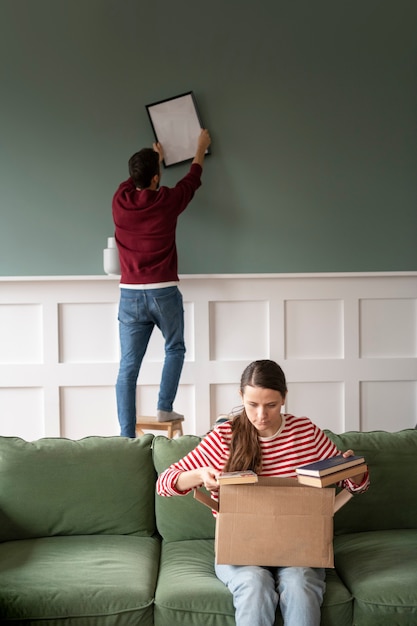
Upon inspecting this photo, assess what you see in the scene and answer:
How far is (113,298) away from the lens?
4.18 metres

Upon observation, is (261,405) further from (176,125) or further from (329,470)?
(176,125)

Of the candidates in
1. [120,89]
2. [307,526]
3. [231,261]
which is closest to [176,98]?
[120,89]

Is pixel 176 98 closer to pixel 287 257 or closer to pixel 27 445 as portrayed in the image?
pixel 287 257

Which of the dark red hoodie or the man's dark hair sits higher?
the man's dark hair

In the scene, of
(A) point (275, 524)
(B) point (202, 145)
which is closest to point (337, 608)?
(A) point (275, 524)

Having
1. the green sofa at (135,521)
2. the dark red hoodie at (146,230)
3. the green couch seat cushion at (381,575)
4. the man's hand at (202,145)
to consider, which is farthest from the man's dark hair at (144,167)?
the green couch seat cushion at (381,575)

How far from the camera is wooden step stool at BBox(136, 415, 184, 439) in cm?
388

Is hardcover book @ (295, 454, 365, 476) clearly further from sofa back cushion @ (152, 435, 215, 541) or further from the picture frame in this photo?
the picture frame

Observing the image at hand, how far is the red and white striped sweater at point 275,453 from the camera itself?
2.24 metres

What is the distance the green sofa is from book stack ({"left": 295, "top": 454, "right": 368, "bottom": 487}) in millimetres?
298

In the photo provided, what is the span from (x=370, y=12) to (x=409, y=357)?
6.31ft

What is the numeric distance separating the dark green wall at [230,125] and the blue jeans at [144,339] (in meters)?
0.47

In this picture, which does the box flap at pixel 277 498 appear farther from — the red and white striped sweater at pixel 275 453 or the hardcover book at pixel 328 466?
the red and white striped sweater at pixel 275 453

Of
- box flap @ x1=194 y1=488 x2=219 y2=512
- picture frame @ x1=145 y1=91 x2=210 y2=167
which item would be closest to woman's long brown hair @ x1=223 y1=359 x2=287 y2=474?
box flap @ x1=194 y1=488 x2=219 y2=512
